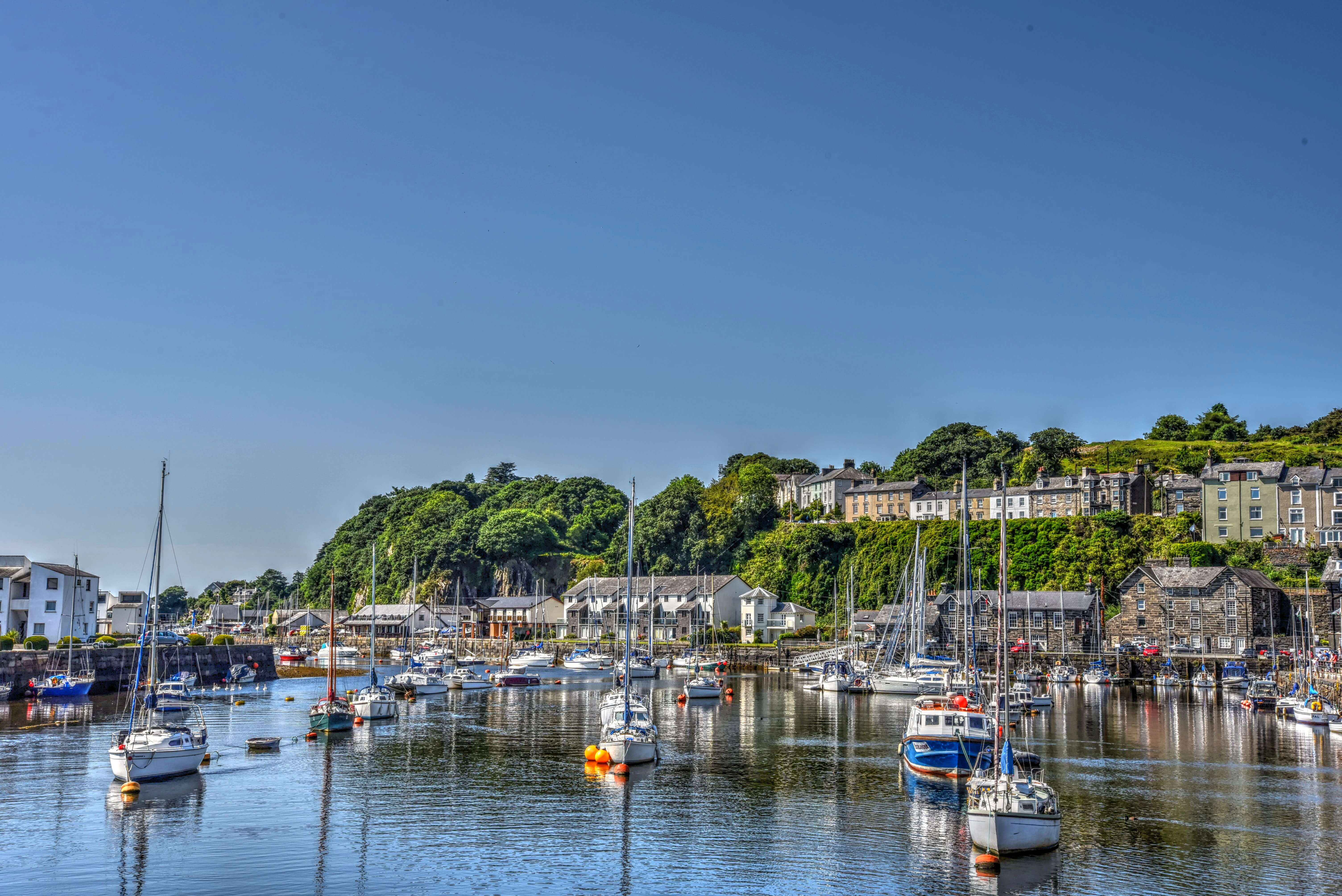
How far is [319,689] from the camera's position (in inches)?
3398

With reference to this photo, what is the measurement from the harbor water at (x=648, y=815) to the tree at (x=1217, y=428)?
3941 inches

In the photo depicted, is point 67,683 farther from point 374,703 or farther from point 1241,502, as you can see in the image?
point 1241,502

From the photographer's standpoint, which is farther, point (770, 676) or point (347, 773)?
point (770, 676)

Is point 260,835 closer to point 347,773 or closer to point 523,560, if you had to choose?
point 347,773

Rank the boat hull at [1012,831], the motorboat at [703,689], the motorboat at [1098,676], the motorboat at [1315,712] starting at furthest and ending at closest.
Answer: the motorboat at [1098,676] → the motorboat at [703,689] → the motorboat at [1315,712] → the boat hull at [1012,831]

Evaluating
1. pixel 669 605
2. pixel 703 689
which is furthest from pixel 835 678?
pixel 669 605

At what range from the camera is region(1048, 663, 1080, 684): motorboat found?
91875 mm

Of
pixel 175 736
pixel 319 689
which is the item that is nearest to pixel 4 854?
pixel 175 736

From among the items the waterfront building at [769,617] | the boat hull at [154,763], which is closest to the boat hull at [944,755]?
the boat hull at [154,763]

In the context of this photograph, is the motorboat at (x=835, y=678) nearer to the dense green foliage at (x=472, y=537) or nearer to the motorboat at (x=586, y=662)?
the motorboat at (x=586, y=662)

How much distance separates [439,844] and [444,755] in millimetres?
17368

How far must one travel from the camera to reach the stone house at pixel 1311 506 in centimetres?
10538

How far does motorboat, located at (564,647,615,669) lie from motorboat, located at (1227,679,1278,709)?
2247 inches

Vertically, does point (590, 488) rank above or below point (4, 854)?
above
